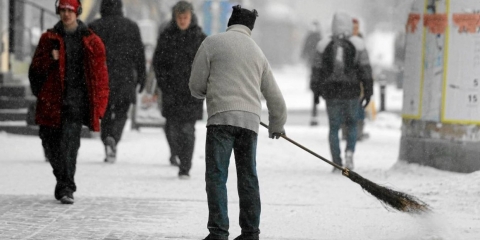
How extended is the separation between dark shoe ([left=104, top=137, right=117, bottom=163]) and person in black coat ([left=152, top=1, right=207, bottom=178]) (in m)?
1.34

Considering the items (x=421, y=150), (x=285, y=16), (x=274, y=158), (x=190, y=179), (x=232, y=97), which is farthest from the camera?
(x=285, y=16)

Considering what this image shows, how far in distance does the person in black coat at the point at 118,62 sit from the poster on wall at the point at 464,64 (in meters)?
3.63

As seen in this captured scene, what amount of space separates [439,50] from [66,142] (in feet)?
15.7

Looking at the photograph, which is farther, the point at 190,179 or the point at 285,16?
the point at 285,16

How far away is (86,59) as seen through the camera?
9.26m

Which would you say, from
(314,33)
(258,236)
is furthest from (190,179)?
(314,33)

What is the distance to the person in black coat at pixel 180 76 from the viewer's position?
1151cm

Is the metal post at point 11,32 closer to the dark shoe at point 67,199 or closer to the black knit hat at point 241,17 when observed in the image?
the dark shoe at point 67,199

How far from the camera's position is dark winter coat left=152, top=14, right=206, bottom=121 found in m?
11.5

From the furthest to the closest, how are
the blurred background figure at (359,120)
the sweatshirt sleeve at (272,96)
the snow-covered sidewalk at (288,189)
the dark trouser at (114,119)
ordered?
the blurred background figure at (359,120), the dark trouser at (114,119), the snow-covered sidewalk at (288,189), the sweatshirt sleeve at (272,96)

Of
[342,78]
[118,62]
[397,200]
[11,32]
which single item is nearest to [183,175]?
[118,62]

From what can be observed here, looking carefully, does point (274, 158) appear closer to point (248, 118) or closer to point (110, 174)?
point (110, 174)

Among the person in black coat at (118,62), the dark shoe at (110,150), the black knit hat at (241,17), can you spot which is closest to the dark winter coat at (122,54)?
the person in black coat at (118,62)

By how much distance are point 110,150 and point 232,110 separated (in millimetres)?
6139
